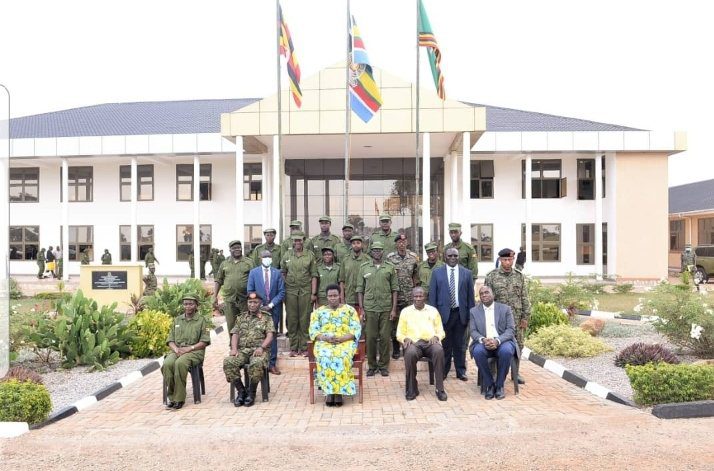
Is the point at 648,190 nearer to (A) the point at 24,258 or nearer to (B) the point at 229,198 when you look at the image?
(B) the point at 229,198

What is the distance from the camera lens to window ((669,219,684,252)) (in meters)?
32.9

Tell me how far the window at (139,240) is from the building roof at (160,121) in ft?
14.3

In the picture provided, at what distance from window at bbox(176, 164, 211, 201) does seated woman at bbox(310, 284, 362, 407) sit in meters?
20.6

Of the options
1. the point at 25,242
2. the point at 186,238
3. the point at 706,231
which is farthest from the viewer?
the point at 706,231

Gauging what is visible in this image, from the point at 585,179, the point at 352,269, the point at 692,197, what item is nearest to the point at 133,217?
the point at 352,269

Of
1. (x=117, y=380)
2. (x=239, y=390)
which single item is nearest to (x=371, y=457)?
(x=239, y=390)

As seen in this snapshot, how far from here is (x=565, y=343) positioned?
30.0ft

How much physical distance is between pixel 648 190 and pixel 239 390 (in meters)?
22.0

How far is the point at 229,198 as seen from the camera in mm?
26250

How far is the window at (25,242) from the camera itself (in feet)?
90.1

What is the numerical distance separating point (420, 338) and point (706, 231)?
29.0 meters

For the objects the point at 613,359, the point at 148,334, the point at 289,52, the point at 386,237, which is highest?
the point at 289,52

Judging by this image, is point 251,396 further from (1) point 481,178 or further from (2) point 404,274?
(1) point 481,178

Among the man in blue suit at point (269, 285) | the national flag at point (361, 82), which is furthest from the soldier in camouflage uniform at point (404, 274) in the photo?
the national flag at point (361, 82)
